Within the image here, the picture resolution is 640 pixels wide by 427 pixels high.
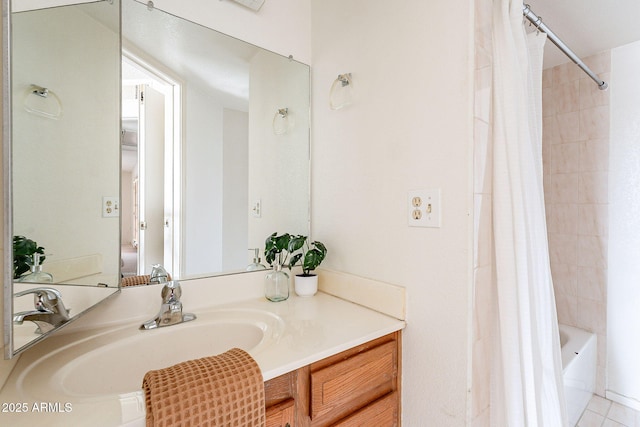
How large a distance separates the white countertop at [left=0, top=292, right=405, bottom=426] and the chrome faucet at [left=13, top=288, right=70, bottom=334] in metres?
0.12

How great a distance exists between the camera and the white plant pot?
125 centimetres

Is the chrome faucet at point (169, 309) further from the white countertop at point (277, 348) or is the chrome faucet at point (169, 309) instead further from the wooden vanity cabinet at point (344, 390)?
the wooden vanity cabinet at point (344, 390)

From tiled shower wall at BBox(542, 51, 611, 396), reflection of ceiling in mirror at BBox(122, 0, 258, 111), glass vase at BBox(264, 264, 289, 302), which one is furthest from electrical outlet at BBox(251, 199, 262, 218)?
tiled shower wall at BBox(542, 51, 611, 396)

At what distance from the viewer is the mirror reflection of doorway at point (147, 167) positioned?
38.2 inches

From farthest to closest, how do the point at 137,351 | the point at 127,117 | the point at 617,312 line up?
the point at 617,312 < the point at 127,117 < the point at 137,351

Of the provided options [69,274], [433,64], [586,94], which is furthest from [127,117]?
[586,94]

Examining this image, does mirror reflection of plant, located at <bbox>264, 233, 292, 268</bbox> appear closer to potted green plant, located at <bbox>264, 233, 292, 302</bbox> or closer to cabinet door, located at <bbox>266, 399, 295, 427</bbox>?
potted green plant, located at <bbox>264, 233, 292, 302</bbox>

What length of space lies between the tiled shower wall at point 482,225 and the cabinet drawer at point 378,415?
0.24m

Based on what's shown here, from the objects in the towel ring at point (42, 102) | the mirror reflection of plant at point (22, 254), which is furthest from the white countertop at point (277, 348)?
the towel ring at point (42, 102)

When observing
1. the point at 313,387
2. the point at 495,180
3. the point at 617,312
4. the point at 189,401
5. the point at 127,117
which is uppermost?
the point at 127,117

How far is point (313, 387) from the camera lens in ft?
2.45

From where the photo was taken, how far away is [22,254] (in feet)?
1.98

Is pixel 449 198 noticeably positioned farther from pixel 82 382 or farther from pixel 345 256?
pixel 82 382

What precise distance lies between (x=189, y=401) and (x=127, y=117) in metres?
0.90
